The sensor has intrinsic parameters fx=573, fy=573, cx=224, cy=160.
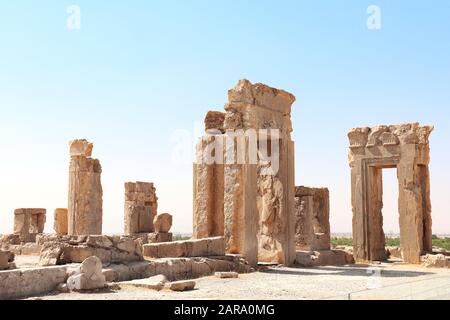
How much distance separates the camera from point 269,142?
12797mm

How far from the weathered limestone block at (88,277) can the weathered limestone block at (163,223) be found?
12637 millimetres

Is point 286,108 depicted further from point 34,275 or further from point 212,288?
point 34,275

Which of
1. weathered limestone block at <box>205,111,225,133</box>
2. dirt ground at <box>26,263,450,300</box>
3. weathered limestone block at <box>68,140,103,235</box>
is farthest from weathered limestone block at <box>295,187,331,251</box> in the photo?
dirt ground at <box>26,263,450,300</box>

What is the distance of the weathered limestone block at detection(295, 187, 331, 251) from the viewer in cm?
1644

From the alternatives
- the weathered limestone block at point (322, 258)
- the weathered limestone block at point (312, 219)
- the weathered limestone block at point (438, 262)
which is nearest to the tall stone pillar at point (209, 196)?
the weathered limestone block at point (322, 258)

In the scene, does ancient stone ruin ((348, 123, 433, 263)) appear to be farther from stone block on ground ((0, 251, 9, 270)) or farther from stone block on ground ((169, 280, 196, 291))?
stone block on ground ((0, 251, 9, 270))

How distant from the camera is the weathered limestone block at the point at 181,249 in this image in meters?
10.1

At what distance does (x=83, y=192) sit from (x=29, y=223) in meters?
5.49

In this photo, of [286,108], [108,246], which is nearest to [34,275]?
[108,246]

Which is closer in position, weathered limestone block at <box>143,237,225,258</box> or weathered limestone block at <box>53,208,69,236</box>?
weathered limestone block at <box>143,237,225,258</box>

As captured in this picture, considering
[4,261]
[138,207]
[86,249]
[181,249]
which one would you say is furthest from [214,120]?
[138,207]

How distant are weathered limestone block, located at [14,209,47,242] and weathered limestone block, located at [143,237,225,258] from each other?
12.7 meters

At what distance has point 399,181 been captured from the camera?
55.6ft

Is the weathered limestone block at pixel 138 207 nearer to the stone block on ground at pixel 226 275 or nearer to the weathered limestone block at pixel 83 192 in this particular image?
the weathered limestone block at pixel 83 192
